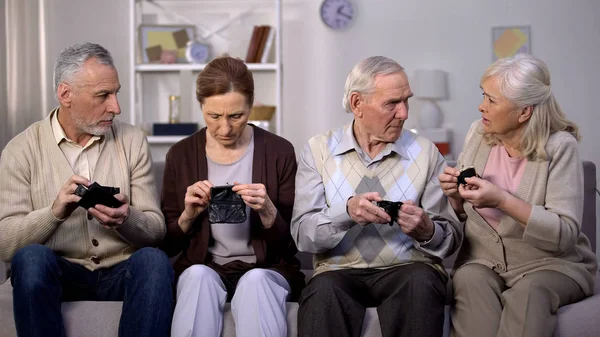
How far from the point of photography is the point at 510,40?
576 cm

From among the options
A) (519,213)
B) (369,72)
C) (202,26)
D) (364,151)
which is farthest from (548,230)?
(202,26)

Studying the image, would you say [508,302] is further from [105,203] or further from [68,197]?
[68,197]

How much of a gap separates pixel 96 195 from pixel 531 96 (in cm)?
137

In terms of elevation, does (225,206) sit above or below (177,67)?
below

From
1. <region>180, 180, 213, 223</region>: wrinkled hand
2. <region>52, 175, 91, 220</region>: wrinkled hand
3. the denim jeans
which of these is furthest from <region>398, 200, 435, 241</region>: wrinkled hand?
<region>52, 175, 91, 220</region>: wrinkled hand

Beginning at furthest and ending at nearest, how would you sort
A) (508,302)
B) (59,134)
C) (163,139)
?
1. (163,139)
2. (59,134)
3. (508,302)

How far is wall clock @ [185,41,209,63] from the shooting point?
5.42 meters

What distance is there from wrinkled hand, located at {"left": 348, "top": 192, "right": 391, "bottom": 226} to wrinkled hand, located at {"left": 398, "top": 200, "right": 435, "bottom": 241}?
0.05 metres

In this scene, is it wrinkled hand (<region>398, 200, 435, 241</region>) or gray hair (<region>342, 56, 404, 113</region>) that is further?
gray hair (<region>342, 56, 404, 113</region>)

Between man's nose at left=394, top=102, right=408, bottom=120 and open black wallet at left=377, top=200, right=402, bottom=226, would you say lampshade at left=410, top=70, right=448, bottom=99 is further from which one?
open black wallet at left=377, top=200, right=402, bottom=226

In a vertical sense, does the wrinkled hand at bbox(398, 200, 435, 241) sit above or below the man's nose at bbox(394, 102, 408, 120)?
below

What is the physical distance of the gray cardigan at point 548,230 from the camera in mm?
Answer: 2314

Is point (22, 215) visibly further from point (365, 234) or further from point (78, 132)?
point (365, 234)

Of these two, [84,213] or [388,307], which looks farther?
[84,213]
